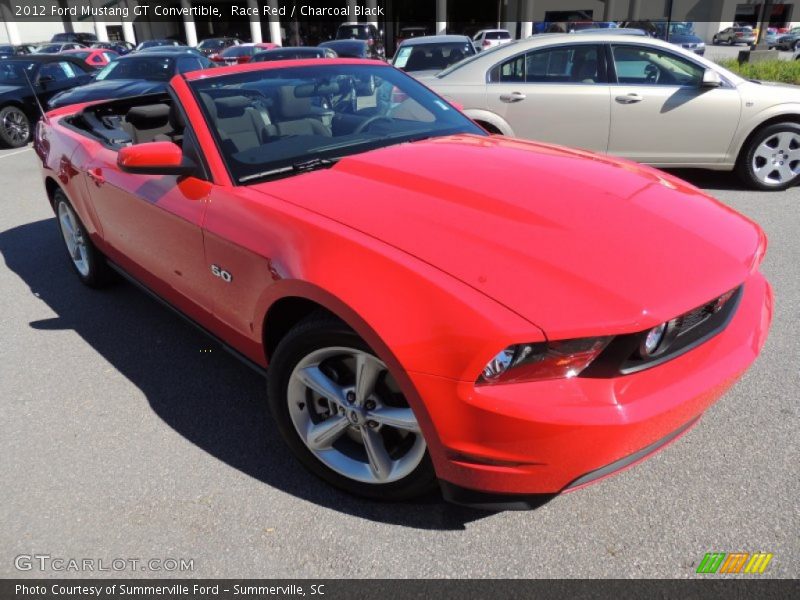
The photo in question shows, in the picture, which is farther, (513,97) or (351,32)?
(351,32)

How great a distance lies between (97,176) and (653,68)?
5.49 meters

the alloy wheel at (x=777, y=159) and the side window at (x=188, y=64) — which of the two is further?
the side window at (x=188, y=64)

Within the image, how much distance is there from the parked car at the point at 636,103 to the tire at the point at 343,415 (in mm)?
4969

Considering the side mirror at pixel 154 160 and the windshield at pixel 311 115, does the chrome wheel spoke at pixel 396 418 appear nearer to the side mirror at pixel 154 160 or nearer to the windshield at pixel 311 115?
the windshield at pixel 311 115

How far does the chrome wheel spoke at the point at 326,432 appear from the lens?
2.24 meters

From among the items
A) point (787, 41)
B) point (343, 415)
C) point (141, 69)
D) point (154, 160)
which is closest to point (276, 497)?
point (343, 415)

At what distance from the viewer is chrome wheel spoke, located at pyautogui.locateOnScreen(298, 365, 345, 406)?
7.16 feet

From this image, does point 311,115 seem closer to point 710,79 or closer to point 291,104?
point 291,104

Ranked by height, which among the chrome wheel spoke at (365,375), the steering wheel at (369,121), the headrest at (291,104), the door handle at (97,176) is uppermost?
the headrest at (291,104)

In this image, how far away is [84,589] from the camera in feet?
6.57

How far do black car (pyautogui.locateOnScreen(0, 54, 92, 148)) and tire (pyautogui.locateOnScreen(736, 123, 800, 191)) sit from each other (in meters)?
11.4

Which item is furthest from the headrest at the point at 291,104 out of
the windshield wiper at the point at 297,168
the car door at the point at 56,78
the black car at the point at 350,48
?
the black car at the point at 350,48

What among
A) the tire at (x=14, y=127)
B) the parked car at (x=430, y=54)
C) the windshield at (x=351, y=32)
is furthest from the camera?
the windshield at (x=351, y=32)

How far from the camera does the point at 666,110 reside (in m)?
6.13
